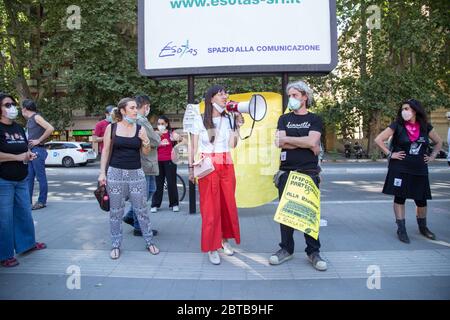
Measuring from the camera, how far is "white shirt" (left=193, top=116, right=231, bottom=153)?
4777mm

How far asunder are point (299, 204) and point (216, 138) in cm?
125

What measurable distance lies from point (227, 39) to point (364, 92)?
66.0 feet

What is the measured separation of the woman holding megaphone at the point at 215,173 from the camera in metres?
4.65

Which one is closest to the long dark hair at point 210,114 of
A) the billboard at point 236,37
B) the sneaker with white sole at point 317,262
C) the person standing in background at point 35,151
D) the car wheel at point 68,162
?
the sneaker with white sole at point 317,262

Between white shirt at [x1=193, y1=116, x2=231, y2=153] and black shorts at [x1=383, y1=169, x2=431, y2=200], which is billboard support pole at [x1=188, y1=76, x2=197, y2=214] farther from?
black shorts at [x1=383, y1=169, x2=431, y2=200]

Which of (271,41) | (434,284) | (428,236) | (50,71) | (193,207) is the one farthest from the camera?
(50,71)

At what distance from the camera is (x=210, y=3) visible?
6664mm

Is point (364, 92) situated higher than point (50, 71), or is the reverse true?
point (50, 71)

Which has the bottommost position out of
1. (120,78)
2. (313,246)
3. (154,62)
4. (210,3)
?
(313,246)

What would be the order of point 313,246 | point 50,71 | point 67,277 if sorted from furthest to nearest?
point 50,71, point 313,246, point 67,277

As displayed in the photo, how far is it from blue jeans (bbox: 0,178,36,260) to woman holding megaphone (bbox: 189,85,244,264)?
2.03 meters

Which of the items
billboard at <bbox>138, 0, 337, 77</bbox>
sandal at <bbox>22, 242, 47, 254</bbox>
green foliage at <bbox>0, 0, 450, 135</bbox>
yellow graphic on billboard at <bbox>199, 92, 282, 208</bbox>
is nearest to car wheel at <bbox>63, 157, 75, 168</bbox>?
green foliage at <bbox>0, 0, 450, 135</bbox>
